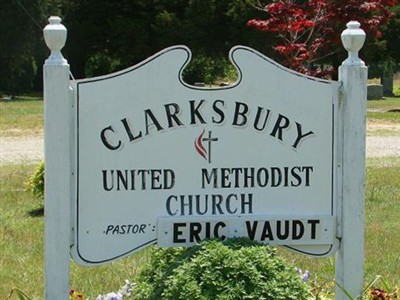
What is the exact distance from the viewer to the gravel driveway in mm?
13866

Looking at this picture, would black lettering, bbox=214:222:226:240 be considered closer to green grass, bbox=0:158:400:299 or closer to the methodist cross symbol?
the methodist cross symbol

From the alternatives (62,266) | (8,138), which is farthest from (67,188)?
(8,138)

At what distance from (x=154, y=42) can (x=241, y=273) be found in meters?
31.4

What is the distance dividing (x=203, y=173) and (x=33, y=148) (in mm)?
11869

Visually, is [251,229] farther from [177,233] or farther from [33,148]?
[33,148]

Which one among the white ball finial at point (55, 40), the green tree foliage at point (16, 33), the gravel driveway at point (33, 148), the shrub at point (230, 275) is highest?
the green tree foliage at point (16, 33)

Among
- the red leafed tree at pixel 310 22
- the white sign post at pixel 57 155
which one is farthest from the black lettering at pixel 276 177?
the red leafed tree at pixel 310 22

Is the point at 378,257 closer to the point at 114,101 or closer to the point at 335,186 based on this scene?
the point at 335,186

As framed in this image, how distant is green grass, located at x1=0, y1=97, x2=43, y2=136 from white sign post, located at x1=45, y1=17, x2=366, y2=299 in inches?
581

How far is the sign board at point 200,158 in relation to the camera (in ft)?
11.8

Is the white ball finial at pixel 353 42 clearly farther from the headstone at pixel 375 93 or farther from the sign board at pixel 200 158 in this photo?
the headstone at pixel 375 93

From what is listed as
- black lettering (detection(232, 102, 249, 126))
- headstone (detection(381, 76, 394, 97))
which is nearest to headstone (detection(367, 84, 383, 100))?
headstone (detection(381, 76, 394, 97))

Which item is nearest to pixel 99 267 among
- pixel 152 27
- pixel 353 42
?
pixel 353 42

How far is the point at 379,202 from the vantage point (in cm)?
913
